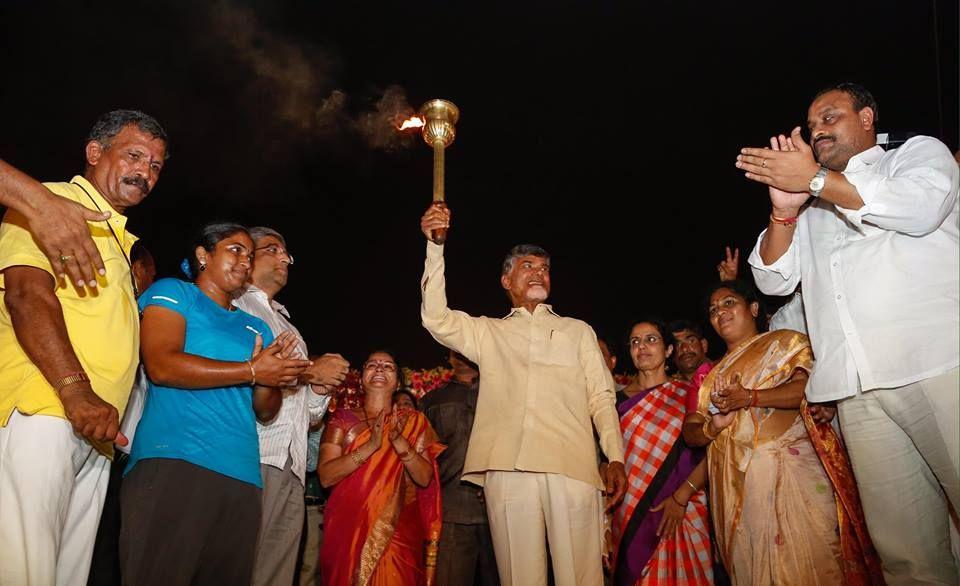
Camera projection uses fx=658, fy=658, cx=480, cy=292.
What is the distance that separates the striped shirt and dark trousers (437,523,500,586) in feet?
4.57

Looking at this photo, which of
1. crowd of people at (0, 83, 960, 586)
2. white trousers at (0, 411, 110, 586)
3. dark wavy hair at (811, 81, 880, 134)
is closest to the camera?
white trousers at (0, 411, 110, 586)

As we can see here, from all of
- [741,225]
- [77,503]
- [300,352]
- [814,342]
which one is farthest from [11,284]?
[741,225]

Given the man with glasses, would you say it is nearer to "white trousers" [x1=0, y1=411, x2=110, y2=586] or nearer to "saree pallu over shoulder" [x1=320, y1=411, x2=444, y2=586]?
"saree pallu over shoulder" [x1=320, y1=411, x2=444, y2=586]

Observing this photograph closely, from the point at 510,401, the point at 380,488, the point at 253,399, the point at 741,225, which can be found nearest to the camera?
the point at 253,399

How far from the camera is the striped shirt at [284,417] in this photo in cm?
393

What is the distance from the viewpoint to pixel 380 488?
4.84 metres

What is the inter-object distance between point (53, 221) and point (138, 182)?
2.17ft

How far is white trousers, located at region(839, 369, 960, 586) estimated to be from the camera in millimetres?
2619

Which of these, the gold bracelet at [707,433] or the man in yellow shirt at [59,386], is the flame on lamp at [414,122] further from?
the gold bracelet at [707,433]

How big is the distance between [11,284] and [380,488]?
3.01m

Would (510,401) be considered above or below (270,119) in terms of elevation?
below

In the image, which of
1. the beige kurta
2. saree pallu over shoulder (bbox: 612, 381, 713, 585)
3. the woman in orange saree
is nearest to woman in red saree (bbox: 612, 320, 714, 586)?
saree pallu over shoulder (bbox: 612, 381, 713, 585)

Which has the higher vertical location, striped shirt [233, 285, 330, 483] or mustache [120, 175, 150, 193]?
mustache [120, 175, 150, 193]

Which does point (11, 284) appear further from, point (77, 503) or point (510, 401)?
point (510, 401)
